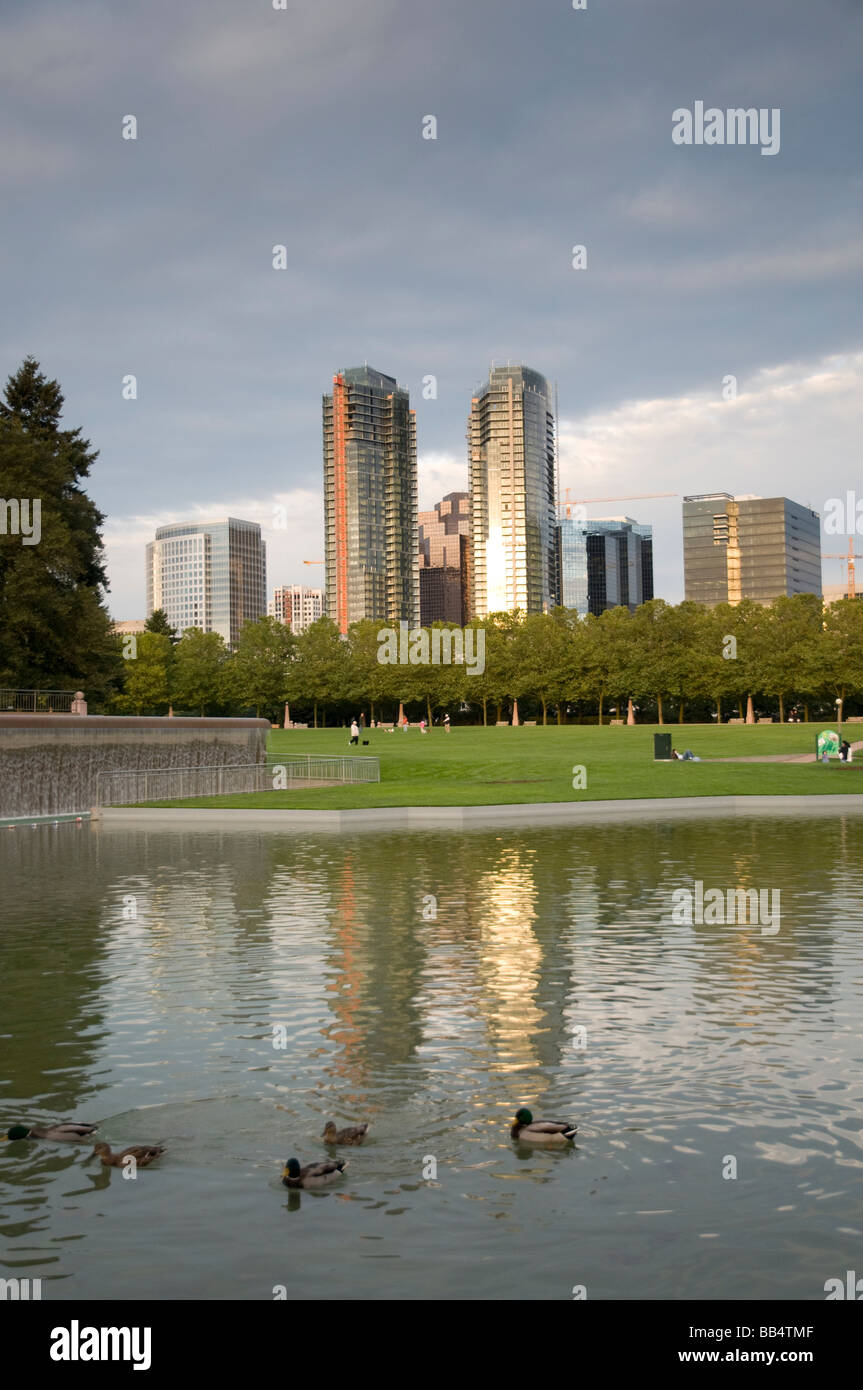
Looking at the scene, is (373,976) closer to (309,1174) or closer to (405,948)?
(405,948)

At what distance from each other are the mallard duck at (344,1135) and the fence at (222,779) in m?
34.9

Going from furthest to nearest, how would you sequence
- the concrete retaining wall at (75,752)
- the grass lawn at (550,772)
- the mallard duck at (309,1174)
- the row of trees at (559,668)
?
the row of trees at (559,668) < the grass lawn at (550,772) < the concrete retaining wall at (75,752) < the mallard duck at (309,1174)

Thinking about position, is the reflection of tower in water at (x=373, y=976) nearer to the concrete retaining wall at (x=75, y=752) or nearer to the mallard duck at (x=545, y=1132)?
the mallard duck at (x=545, y=1132)

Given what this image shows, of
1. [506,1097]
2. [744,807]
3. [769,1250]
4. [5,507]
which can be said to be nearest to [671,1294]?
[769,1250]

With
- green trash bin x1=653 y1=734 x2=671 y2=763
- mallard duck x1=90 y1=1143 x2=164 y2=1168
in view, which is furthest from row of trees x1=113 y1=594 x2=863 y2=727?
mallard duck x1=90 y1=1143 x2=164 y2=1168

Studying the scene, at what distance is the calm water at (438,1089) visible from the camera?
6.88 m

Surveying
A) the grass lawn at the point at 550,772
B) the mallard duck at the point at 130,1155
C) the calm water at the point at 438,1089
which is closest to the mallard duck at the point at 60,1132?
the calm water at the point at 438,1089

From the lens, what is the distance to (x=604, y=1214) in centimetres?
739

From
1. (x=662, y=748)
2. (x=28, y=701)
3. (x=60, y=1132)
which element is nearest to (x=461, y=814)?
(x=28, y=701)

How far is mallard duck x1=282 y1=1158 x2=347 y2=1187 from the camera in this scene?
7.84 meters

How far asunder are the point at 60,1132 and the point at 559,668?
366 feet
